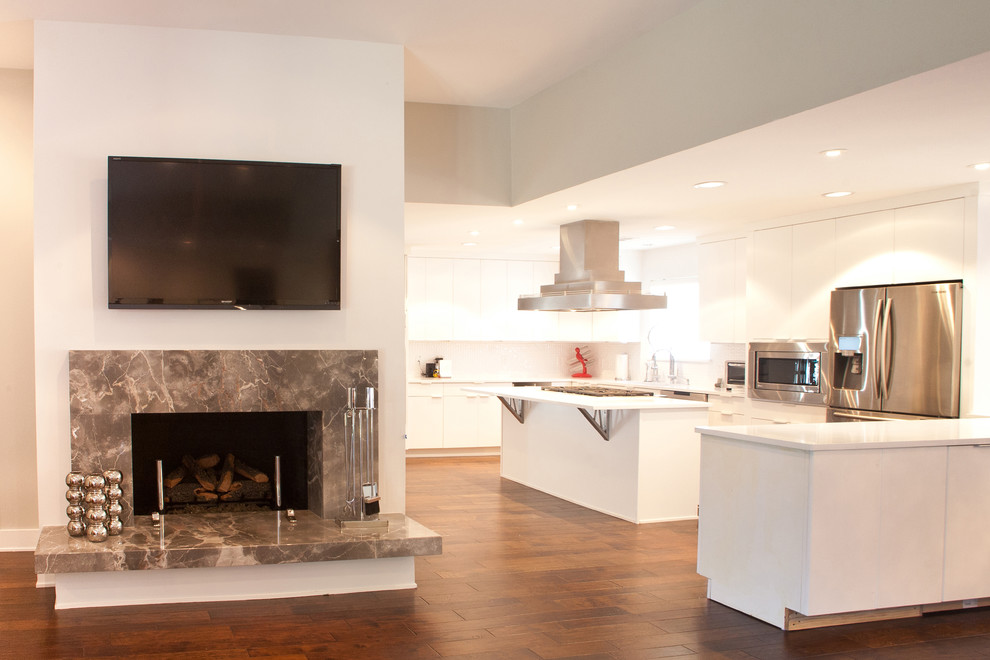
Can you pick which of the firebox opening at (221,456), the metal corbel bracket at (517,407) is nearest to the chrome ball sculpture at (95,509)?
the firebox opening at (221,456)

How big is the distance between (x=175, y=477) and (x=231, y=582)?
833 millimetres

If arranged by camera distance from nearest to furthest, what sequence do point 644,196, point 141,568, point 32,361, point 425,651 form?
point 425,651, point 141,568, point 32,361, point 644,196

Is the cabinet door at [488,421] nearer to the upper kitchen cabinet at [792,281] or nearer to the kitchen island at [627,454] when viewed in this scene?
the kitchen island at [627,454]

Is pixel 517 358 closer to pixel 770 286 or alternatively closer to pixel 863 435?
pixel 770 286

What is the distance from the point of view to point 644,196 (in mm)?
5727

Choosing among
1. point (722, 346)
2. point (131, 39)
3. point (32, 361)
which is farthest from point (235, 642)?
point (722, 346)

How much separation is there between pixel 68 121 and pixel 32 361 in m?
1.65

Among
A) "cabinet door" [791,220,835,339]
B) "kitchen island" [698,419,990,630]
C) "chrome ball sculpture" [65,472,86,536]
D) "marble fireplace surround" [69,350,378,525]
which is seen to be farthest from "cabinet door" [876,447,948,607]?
"chrome ball sculpture" [65,472,86,536]

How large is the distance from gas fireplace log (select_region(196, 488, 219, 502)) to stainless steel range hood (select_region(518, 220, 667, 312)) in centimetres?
318

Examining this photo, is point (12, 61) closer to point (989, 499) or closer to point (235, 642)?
point (235, 642)

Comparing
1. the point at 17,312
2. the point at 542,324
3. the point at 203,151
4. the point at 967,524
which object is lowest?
the point at 967,524

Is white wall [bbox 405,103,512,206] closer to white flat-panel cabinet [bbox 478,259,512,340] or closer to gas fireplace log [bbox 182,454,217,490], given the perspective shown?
gas fireplace log [bbox 182,454,217,490]

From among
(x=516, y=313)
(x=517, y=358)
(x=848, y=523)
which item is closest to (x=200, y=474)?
(x=848, y=523)

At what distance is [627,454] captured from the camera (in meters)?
6.15
